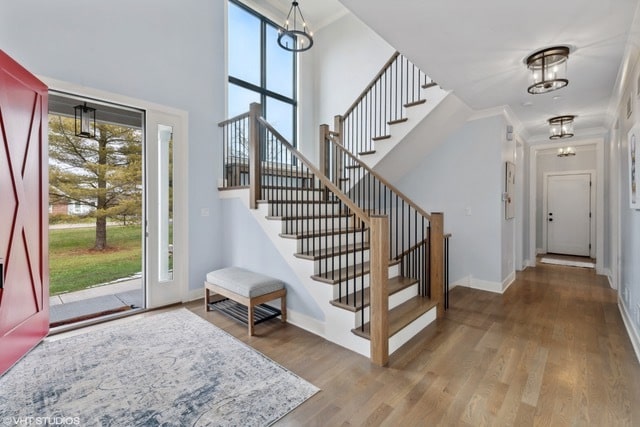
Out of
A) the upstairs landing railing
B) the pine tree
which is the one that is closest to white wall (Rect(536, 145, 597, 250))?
the upstairs landing railing

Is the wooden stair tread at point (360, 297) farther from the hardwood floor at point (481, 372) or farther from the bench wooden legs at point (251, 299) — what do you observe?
the bench wooden legs at point (251, 299)

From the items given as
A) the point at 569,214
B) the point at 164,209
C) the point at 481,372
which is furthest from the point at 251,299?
the point at 569,214

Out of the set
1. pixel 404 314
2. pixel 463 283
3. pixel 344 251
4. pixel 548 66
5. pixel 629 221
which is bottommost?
pixel 463 283

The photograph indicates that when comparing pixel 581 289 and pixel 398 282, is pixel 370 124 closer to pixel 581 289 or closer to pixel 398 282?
pixel 398 282

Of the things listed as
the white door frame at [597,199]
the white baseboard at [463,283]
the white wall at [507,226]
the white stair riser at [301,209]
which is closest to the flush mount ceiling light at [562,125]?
the white wall at [507,226]

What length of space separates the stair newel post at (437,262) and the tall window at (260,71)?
11.5 feet

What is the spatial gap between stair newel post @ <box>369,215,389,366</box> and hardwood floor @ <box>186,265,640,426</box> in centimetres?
13

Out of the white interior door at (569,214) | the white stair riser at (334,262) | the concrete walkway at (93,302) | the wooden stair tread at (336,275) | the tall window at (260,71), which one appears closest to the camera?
the wooden stair tread at (336,275)

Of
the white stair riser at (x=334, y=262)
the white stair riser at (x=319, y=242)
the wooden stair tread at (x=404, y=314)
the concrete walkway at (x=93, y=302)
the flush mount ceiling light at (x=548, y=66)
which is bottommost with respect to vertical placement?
the concrete walkway at (x=93, y=302)

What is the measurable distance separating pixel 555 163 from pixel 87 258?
34.6 feet

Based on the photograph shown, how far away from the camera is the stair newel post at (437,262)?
3219 mm

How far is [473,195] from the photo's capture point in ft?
14.5

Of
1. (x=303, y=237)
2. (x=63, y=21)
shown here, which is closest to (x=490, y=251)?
(x=303, y=237)

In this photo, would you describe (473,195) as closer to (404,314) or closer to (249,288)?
(404,314)
